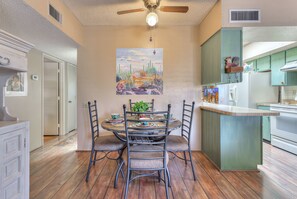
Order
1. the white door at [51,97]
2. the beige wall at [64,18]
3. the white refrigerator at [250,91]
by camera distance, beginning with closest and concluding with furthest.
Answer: the beige wall at [64,18] < the white refrigerator at [250,91] < the white door at [51,97]

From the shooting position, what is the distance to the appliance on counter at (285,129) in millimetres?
3309

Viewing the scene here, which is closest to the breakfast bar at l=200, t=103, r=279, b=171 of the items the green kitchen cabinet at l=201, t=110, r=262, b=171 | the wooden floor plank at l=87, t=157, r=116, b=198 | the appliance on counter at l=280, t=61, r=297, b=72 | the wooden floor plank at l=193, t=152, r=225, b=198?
the green kitchen cabinet at l=201, t=110, r=262, b=171

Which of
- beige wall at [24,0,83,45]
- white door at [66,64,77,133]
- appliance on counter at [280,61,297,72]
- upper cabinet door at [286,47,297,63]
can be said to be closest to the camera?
beige wall at [24,0,83,45]

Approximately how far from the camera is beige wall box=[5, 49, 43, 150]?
132 inches

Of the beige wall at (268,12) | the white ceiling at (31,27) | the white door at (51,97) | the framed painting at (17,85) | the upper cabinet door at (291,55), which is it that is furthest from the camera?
the white door at (51,97)

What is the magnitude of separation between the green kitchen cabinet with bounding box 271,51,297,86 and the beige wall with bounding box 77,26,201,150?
2072mm

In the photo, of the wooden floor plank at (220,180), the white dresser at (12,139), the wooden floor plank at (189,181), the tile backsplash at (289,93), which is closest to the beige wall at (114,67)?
the wooden floor plank at (220,180)

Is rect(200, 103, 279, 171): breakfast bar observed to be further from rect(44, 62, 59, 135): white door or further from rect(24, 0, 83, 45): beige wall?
rect(44, 62, 59, 135): white door

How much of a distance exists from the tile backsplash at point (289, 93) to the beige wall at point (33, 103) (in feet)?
19.0

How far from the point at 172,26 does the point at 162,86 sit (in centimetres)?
121

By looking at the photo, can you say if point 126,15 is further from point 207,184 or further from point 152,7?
point 207,184

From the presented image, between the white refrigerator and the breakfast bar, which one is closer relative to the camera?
the breakfast bar

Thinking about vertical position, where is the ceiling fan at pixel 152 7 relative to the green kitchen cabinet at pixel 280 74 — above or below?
above

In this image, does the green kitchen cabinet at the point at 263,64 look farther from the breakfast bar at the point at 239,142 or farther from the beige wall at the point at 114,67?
the breakfast bar at the point at 239,142
